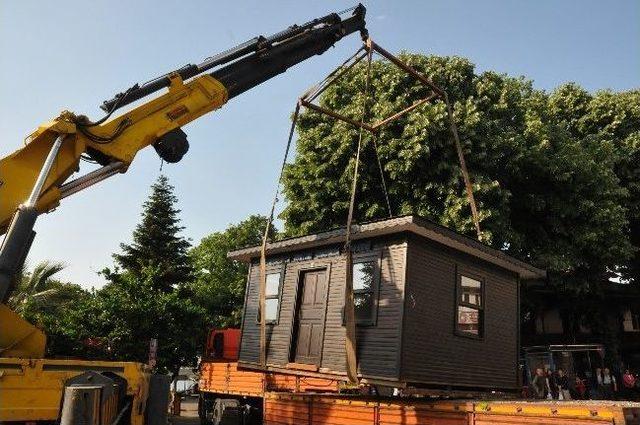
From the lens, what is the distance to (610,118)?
28.1m

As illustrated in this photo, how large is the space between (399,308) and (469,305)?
2.61m

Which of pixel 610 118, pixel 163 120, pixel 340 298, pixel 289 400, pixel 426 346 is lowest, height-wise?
pixel 289 400

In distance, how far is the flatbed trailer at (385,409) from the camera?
265 inches

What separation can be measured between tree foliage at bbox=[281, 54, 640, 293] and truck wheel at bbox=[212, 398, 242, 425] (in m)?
8.75

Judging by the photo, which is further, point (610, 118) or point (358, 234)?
point (610, 118)

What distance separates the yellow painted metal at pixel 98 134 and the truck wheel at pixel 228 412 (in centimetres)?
1115

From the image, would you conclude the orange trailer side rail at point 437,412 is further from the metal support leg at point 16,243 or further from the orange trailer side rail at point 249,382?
the metal support leg at point 16,243

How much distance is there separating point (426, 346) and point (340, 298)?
2270 mm

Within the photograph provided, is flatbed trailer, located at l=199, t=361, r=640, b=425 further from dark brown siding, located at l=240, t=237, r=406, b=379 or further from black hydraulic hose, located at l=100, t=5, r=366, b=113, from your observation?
black hydraulic hose, located at l=100, t=5, r=366, b=113

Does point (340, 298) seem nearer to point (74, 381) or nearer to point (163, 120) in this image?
point (163, 120)

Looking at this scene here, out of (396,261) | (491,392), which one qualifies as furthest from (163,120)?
(491,392)

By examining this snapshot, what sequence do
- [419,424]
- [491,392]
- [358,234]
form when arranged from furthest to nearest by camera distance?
[491,392], [358,234], [419,424]

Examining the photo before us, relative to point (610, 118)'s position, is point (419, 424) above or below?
below

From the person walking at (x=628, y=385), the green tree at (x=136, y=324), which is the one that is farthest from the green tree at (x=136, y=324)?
the person walking at (x=628, y=385)
